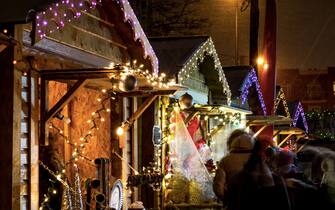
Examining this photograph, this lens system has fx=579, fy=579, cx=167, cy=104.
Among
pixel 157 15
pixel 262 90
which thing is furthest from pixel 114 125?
pixel 157 15

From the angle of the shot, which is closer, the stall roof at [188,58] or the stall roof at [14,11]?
the stall roof at [14,11]

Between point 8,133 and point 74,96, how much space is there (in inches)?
93.6

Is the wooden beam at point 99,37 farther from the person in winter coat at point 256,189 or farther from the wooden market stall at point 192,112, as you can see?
the person in winter coat at point 256,189

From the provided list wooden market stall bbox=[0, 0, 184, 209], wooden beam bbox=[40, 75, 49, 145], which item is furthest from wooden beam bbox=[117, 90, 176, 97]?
wooden beam bbox=[40, 75, 49, 145]

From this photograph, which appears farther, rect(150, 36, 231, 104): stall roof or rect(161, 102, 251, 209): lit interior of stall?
rect(150, 36, 231, 104): stall roof

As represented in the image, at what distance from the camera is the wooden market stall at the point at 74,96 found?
7941 mm

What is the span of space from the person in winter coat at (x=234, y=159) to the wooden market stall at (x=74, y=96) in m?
2.18

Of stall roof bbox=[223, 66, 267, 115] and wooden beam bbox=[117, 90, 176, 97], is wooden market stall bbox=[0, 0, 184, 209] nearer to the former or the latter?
wooden beam bbox=[117, 90, 176, 97]

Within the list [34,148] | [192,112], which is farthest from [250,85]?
[34,148]

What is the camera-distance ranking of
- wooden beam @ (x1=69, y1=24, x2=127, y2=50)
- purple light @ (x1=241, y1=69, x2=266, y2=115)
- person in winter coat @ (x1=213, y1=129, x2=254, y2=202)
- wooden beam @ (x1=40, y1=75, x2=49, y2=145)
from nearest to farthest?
person in winter coat @ (x1=213, y1=129, x2=254, y2=202) → wooden beam @ (x1=40, y1=75, x2=49, y2=145) → wooden beam @ (x1=69, y1=24, x2=127, y2=50) → purple light @ (x1=241, y1=69, x2=266, y2=115)

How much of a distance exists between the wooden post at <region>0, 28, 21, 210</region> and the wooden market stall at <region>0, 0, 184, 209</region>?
0.5 inches

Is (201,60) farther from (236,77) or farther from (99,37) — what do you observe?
(99,37)

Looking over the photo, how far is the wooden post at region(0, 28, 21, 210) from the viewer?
7816 millimetres

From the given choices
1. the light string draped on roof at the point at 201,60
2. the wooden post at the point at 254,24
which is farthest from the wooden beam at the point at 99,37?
the wooden post at the point at 254,24
